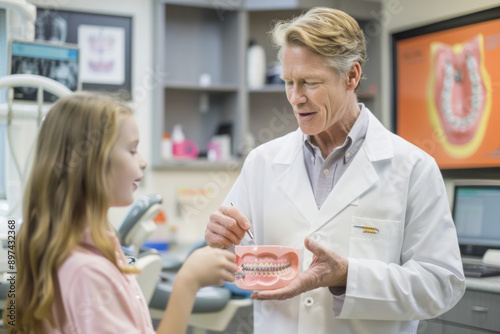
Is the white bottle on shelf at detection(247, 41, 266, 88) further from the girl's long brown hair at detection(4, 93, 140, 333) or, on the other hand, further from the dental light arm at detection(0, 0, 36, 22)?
the girl's long brown hair at detection(4, 93, 140, 333)

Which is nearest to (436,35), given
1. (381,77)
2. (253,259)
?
(381,77)

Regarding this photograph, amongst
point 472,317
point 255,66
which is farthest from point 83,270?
point 255,66

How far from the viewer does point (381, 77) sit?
11.7ft

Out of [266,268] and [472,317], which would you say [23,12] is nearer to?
[266,268]

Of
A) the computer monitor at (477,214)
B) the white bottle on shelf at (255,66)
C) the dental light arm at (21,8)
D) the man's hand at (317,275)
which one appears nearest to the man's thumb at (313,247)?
the man's hand at (317,275)

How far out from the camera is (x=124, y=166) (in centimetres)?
91

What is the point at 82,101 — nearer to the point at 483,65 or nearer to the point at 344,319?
the point at 344,319

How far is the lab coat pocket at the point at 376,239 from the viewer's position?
1.38 meters

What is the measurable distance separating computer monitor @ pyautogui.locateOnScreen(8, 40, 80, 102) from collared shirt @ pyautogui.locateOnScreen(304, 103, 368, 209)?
80 cm

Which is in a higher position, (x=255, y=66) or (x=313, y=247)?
(x=255, y=66)

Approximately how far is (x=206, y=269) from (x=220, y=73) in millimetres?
2935

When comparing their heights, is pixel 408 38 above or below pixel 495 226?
above

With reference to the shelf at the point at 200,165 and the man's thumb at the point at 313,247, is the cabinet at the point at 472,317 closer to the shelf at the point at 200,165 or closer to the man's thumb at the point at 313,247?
the man's thumb at the point at 313,247

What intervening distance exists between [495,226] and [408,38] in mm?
1241
